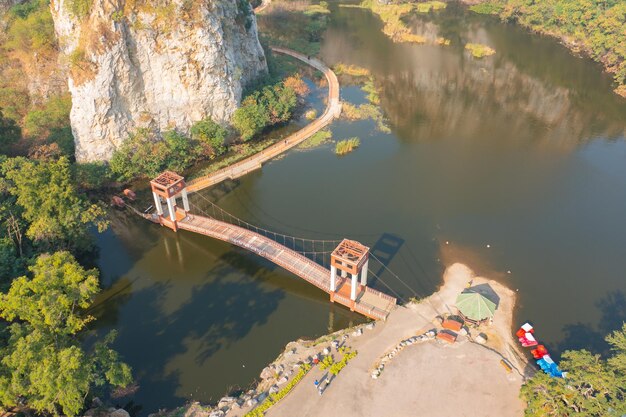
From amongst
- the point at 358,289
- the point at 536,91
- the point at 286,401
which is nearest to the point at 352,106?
the point at 536,91

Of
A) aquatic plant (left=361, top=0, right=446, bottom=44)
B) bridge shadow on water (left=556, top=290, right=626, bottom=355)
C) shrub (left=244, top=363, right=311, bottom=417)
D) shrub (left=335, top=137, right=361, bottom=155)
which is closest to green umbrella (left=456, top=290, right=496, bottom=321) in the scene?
bridge shadow on water (left=556, top=290, right=626, bottom=355)

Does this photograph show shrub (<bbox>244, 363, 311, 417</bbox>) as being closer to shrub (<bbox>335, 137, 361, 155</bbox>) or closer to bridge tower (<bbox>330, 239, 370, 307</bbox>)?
bridge tower (<bbox>330, 239, 370, 307</bbox>)

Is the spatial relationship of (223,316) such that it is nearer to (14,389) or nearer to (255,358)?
(255,358)

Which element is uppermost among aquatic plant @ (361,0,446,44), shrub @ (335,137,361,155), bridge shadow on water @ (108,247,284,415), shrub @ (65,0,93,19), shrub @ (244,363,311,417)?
shrub @ (65,0,93,19)

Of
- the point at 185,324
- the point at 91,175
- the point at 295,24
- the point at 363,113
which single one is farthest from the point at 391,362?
the point at 295,24

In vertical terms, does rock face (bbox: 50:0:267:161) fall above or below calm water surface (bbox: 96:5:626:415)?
above

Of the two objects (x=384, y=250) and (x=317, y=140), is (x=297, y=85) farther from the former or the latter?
(x=384, y=250)
